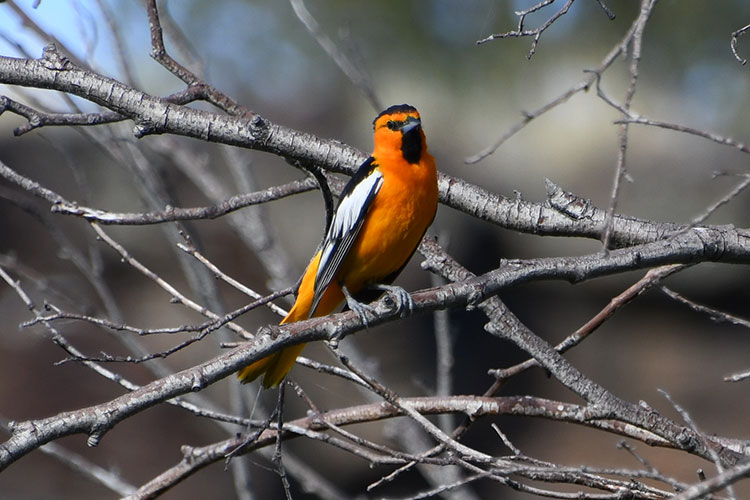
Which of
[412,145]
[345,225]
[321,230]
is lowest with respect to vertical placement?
[345,225]

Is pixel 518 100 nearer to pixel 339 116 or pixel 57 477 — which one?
pixel 339 116

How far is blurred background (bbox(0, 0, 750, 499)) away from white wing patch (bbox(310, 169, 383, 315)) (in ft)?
2.47

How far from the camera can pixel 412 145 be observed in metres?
4.07

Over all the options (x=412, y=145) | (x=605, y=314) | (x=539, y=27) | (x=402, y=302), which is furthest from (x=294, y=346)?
(x=539, y=27)

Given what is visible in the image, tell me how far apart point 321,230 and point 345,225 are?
5355mm

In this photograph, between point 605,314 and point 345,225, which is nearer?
point 605,314

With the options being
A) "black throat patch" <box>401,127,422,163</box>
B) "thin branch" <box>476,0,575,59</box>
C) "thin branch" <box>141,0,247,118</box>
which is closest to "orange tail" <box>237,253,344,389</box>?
"black throat patch" <box>401,127,422,163</box>

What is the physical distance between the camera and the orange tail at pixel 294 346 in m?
3.48

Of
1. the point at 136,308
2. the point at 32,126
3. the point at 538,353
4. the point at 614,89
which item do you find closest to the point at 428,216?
the point at 538,353

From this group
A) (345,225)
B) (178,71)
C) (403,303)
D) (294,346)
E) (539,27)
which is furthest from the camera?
(345,225)

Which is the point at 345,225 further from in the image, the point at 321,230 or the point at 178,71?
the point at 321,230

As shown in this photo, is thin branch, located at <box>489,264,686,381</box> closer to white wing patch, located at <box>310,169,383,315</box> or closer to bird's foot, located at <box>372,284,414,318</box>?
bird's foot, located at <box>372,284,414,318</box>

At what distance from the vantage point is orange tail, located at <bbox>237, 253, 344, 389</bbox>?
3.48 m

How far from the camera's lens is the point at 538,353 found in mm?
3072
